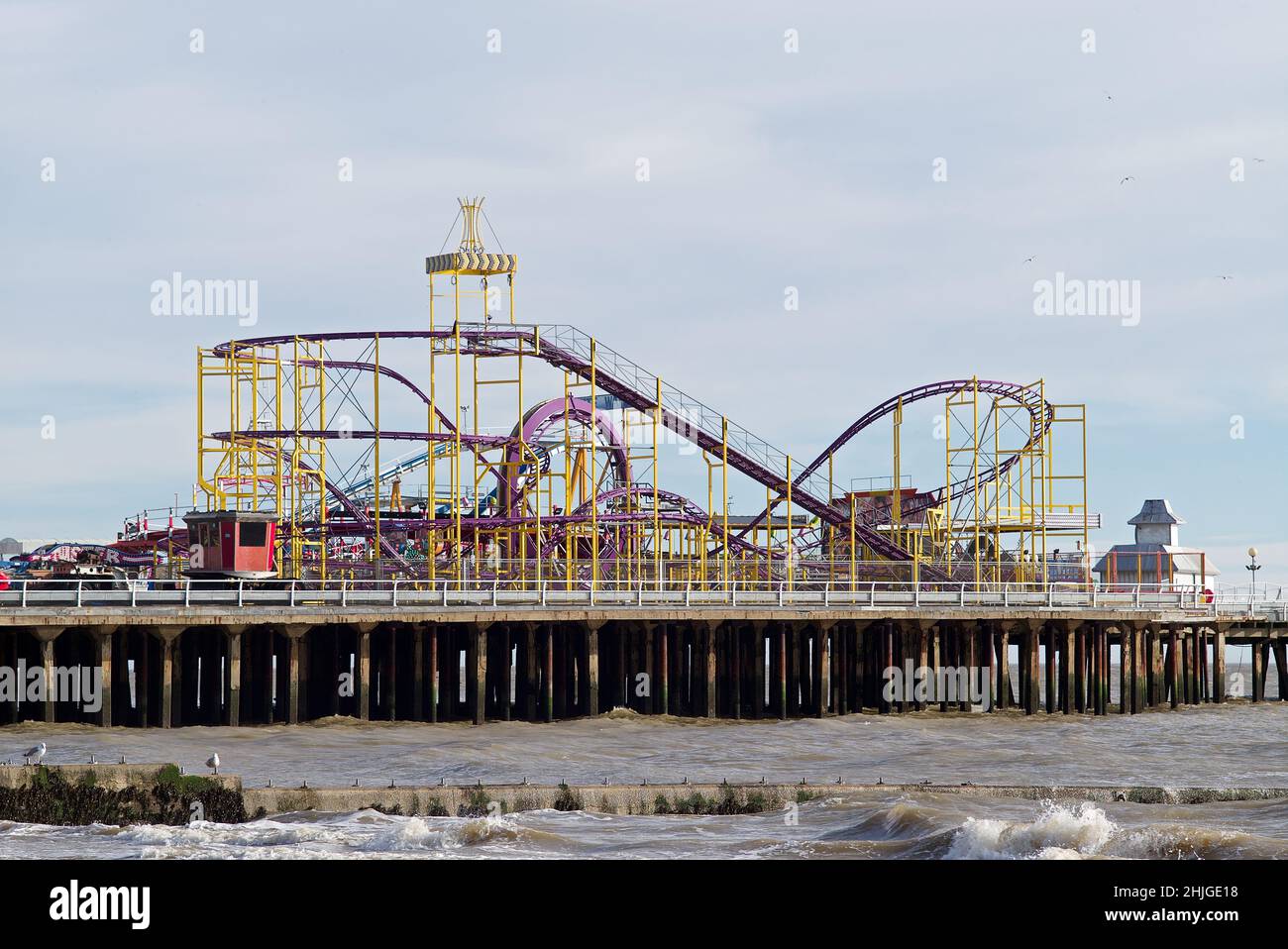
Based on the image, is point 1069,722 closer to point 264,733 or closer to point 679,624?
point 679,624

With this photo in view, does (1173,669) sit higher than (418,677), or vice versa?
(418,677)

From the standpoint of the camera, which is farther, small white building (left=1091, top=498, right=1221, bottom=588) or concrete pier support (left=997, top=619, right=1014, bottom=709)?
small white building (left=1091, top=498, right=1221, bottom=588)

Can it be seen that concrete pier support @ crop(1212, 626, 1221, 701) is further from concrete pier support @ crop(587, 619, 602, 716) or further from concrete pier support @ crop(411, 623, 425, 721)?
concrete pier support @ crop(411, 623, 425, 721)

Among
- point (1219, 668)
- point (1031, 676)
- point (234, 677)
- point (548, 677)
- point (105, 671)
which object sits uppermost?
point (105, 671)

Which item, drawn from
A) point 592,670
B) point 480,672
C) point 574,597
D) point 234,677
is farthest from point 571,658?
point 234,677

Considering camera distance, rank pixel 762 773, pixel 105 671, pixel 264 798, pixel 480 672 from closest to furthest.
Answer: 1. pixel 264 798
2. pixel 762 773
3. pixel 105 671
4. pixel 480 672

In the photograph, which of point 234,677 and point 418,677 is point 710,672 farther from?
point 234,677

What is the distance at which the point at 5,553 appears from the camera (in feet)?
333

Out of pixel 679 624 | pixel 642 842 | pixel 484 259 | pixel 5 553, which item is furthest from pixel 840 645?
pixel 5 553

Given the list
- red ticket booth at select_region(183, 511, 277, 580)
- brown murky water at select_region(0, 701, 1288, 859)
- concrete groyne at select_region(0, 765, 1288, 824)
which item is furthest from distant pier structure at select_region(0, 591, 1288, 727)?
concrete groyne at select_region(0, 765, 1288, 824)

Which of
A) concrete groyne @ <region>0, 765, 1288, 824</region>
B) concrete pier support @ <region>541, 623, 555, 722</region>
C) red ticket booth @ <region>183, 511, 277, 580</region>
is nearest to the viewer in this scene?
concrete groyne @ <region>0, 765, 1288, 824</region>

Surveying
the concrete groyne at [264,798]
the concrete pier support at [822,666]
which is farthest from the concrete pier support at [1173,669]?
the concrete groyne at [264,798]

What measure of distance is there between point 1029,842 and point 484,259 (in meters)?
43.4
